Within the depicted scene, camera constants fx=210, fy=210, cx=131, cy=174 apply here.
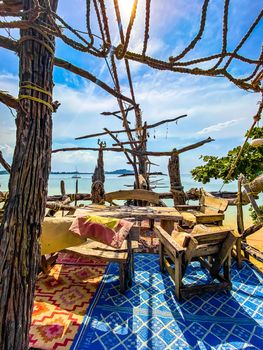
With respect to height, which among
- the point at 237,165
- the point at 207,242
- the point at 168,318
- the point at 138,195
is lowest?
the point at 168,318

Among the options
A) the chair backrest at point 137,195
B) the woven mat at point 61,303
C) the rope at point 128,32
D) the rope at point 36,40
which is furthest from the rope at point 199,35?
the chair backrest at point 137,195

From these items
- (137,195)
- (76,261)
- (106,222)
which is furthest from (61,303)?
(137,195)

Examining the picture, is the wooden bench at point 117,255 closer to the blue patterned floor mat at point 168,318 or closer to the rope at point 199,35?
the blue patterned floor mat at point 168,318

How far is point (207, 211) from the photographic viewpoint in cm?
669

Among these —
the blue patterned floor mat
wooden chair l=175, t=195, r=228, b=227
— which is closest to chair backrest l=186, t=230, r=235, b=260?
the blue patterned floor mat

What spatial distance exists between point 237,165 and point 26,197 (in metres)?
7.39

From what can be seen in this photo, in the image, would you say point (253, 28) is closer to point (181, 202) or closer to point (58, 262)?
point (58, 262)

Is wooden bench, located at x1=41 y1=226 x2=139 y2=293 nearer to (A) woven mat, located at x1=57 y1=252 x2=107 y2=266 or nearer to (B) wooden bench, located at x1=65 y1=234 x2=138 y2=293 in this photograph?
(B) wooden bench, located at x1=65 y1=234 x2=138 y2=293

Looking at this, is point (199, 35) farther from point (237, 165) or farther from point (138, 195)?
point (237, 165)

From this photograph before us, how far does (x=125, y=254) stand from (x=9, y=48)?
347 centimetres

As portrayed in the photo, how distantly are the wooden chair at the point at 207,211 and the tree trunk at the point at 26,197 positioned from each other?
4320 mm

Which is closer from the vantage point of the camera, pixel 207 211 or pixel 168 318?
pixel 168 318

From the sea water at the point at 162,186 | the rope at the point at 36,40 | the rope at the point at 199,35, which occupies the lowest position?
the sea water at the point at 162,186

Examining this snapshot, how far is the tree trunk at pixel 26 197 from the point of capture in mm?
1800
